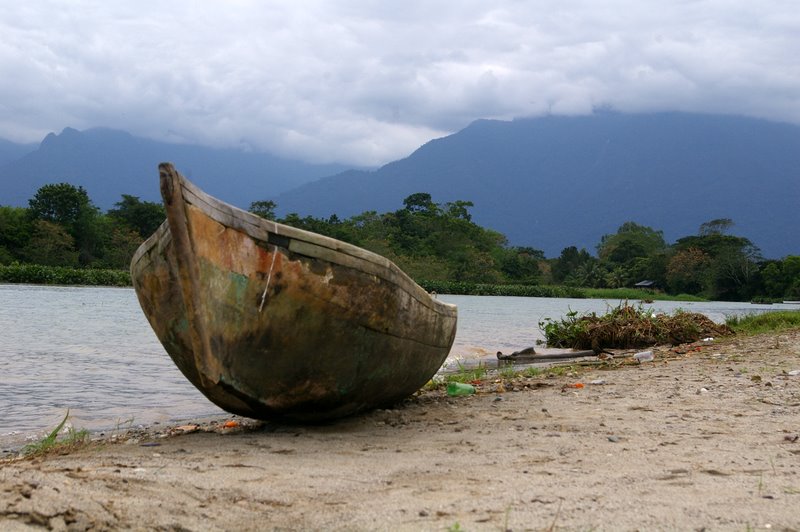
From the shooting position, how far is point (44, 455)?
4.54 metres

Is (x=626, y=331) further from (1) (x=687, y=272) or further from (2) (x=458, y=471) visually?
(1) (x=687, y=272)

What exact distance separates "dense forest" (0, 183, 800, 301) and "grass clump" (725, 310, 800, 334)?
1416 inches

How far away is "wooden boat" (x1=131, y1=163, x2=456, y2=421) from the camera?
14.3 feet

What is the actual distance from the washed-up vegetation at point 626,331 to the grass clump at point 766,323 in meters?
1.23

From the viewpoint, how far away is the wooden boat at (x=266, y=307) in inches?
171

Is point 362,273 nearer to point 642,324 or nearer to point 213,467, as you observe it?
Answer: point 213,467

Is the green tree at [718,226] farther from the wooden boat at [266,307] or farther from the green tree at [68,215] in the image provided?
the wooden boat at [266,307]

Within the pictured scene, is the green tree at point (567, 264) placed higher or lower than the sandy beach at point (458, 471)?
higher

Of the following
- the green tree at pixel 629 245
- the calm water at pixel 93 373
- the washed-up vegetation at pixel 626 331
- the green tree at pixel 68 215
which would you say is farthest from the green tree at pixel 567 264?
the washed-up vegetation at pixel 626 331

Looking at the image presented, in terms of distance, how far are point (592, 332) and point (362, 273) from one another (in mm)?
8949

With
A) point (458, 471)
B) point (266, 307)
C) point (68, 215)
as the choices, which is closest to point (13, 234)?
point (68, 215)

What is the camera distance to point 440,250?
68.0 metres

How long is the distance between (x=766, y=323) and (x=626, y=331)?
13.3ft

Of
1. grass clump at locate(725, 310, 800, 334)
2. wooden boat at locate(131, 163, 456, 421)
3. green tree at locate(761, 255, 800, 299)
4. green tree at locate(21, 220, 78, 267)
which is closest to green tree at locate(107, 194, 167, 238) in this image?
green tree at locate(21, 220, 78, 267)
